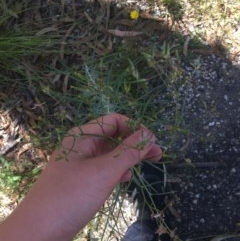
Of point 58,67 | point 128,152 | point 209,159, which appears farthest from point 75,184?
point 58,67

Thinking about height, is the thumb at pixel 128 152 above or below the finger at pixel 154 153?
above

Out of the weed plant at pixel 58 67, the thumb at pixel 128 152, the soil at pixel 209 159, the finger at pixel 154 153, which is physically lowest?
the soil at pixel 209 159

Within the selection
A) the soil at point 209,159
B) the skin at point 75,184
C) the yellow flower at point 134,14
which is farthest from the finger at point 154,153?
the yellow flower at point 134,14

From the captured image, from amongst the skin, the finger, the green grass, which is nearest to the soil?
the green grass

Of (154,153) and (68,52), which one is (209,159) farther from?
(68,52)

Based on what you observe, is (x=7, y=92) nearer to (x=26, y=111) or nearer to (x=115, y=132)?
(x=26, y=111)

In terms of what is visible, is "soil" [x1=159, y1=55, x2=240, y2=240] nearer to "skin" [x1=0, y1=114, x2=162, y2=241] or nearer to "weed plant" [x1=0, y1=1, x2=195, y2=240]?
"weed plant" [x1=0, y1=1, x2=195, y2=240]

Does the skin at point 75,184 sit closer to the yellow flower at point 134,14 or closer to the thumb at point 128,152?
the thumb at point 128,152

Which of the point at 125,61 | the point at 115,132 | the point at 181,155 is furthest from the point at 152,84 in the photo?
the point at 115,132
